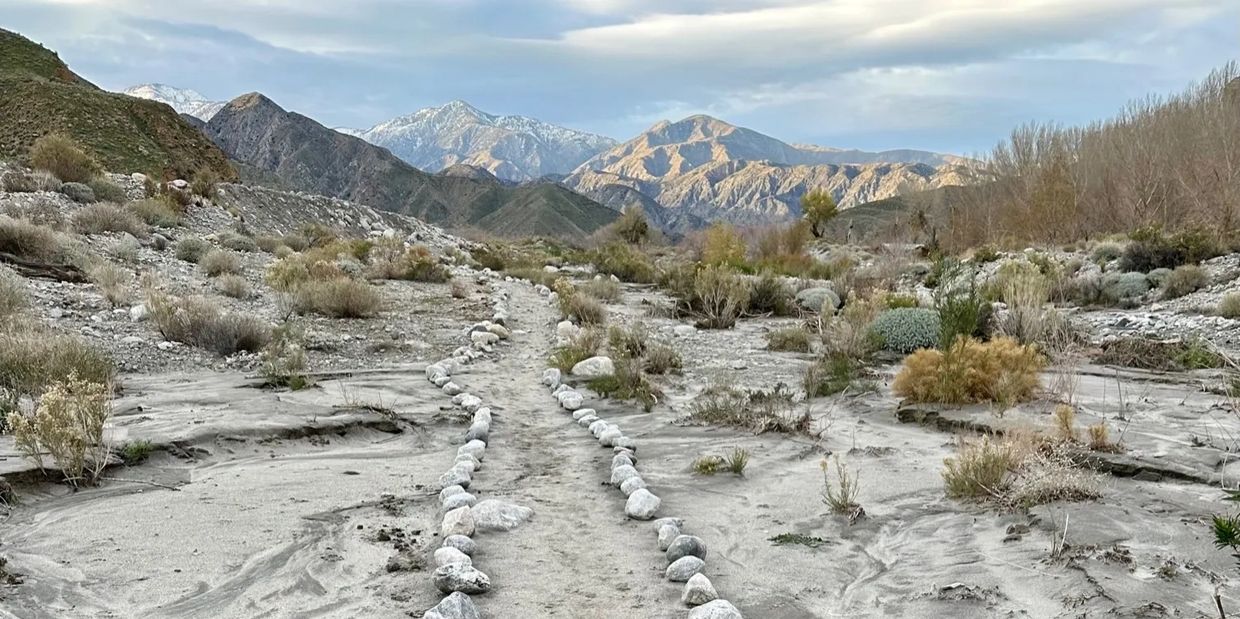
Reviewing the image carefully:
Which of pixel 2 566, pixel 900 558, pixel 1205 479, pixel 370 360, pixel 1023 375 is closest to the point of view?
pixel 2 566

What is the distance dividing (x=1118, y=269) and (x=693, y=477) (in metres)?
15.0

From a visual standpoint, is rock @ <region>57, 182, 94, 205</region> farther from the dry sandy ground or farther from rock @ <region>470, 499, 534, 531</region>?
rock @ <region>470, 499, 534, 531</region>

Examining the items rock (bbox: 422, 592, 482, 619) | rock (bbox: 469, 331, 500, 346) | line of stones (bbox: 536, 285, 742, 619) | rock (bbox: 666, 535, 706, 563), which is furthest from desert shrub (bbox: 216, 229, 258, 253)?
rock (bbox: 422, 592, 482, 619)

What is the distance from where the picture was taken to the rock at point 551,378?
8609 millimetres

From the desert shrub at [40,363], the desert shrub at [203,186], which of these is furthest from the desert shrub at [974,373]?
the desert shrub at [203,186]

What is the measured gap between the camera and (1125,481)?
15.0ft

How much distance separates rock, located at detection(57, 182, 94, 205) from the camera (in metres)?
19.0

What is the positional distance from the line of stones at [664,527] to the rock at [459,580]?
0.85 m

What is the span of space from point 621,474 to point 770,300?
1018cm

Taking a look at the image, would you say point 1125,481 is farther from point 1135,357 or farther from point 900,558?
point 1135,357

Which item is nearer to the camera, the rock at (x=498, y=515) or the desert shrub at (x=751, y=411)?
the rock at (x=498, y=515)

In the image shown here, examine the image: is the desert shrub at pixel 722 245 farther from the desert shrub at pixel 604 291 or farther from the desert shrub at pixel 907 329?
the desert shrub at pixel 907 329

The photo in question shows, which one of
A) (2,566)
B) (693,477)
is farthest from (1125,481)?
(2,566)

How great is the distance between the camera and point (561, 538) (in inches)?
167
